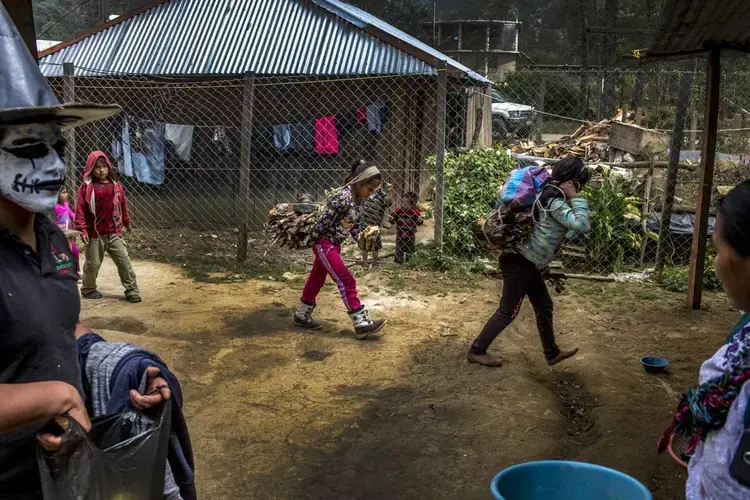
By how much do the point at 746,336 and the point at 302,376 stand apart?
150 inches

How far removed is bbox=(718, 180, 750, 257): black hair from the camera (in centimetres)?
174

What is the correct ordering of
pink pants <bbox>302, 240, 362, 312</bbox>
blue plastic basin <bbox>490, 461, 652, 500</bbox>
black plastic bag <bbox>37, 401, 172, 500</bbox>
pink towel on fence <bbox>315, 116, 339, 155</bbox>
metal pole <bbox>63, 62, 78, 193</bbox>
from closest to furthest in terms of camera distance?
black plastic bag <bbox>37, 401, 172, 500</bbox>
blue plastic basin <bbox>490, 461, 652, 500</bbox>
pink pants <bbox>302, 240, 362, 312</bbox>
metal pole <bbox>63, 62, 78, 193</bbox>
pink towel on fence <bbox>315, 116, 339, 155</bbox>

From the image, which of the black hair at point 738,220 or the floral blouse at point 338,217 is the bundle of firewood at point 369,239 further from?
the black hair at point 738,220

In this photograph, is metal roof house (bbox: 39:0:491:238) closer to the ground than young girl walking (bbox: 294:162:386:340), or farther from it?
farther from it

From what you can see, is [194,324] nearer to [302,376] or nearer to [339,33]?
[302,376]

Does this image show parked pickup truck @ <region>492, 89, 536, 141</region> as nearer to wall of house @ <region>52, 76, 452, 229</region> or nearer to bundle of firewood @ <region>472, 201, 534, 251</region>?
wall of house @ <region>52, 76, 452, 229</region>

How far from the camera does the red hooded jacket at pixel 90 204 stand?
264 inches

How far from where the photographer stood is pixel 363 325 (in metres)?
5.90

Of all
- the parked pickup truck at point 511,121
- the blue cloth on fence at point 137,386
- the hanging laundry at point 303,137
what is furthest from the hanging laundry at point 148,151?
the parked pickup truck at point 511,121

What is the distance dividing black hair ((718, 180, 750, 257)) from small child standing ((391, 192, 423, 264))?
21.3ft

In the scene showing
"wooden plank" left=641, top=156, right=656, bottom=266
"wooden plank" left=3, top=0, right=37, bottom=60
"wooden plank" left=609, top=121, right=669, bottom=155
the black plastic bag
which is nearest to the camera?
the black plastic bag

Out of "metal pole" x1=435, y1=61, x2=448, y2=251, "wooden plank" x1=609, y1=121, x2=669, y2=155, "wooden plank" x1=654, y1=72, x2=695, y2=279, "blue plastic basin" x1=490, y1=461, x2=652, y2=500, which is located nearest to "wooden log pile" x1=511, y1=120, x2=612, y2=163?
"wooden plank" x1=609, y1=121, x2=669, y2=155

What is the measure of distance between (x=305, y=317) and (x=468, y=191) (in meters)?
3.15

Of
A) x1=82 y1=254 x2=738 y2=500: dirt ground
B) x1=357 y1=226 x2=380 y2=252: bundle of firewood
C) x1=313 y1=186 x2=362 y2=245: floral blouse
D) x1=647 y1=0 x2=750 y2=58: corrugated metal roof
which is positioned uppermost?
x1=647 y1=0 x2=750 y2=58: corrugated metal roof
